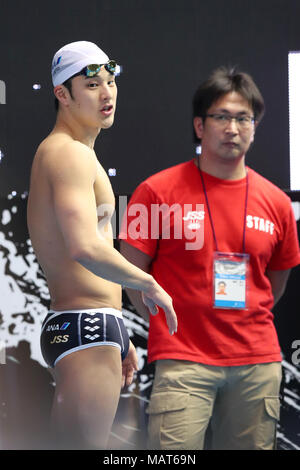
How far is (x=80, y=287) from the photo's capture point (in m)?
2.18

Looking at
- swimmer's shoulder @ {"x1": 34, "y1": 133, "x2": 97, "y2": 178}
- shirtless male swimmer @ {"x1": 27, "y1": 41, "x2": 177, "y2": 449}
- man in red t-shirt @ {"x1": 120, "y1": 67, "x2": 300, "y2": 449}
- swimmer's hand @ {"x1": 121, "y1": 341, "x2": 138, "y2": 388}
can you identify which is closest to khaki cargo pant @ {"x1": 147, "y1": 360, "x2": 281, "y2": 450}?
man in red t-shirt @ {"x1": 120, "y1": 67, "x2": 300, "y2": 449}

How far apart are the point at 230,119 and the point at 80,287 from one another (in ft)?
3.11

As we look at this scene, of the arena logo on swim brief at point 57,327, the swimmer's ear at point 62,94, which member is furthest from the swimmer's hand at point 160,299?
the swimmer's ear at point 62,94

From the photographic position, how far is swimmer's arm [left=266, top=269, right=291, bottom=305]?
2854 millimetres

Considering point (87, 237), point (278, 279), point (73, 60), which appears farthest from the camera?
point (278, 279)

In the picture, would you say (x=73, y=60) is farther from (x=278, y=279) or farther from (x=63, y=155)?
(x=278, y=279)

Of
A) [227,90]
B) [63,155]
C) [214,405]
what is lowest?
[214,405]

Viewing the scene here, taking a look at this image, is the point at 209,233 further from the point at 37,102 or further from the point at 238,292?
the point at 37,102

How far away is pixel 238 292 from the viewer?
Answer: 2.61 meters

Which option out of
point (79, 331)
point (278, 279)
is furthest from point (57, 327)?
point (278, 279)

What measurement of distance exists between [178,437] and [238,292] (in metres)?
0.53

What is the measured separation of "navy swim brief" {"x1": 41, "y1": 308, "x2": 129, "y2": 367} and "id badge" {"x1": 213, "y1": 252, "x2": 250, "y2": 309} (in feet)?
1.63

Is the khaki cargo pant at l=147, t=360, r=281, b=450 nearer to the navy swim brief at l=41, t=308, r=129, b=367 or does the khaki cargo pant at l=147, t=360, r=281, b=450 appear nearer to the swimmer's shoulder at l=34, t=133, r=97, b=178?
the navy swim brief at l=41, t=308, r=129, b=367

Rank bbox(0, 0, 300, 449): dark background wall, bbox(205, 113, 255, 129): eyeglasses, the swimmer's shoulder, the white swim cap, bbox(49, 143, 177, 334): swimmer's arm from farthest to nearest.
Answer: bbox(0, 0, 300, 449): dark background wall → bbox(205, 113, 255, 129): eyeglasses → the white swim cap → the swimmer's shoulder → bbox(49, 143, 177, 334): swimmer's arm
